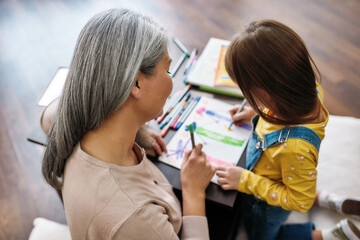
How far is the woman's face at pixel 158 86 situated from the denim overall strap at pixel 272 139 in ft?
1.23

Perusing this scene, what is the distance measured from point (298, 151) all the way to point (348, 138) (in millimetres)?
811

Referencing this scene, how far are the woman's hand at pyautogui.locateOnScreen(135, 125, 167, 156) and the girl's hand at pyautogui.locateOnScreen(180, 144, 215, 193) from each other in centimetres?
11

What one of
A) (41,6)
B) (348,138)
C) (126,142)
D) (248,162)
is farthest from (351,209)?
(41,6)

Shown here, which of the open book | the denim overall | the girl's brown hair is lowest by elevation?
the denim overall

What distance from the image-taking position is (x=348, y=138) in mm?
1422

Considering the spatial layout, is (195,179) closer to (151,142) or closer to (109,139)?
(151,142)

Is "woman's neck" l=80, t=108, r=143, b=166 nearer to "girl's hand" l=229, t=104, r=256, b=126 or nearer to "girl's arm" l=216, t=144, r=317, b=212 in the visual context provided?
"girl's arm" l=216, t=144, r=317, b=212

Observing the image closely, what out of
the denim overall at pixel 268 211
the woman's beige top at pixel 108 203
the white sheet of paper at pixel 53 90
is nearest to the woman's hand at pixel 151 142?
the woman's beige top at pixel 108 203

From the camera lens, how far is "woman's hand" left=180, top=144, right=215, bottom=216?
35.1 inches

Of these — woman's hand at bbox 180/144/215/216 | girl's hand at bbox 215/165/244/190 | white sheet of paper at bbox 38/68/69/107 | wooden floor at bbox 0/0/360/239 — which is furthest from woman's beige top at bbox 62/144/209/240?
wooden floor at bbox 0/0/360/239

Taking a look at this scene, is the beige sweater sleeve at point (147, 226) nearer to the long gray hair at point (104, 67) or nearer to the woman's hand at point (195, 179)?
the woman's hand at point (195, 179)

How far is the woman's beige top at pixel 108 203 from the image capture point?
66 centimetres

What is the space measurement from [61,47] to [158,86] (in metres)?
1.42

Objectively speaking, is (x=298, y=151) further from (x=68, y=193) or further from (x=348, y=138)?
(x=348, y=138)
